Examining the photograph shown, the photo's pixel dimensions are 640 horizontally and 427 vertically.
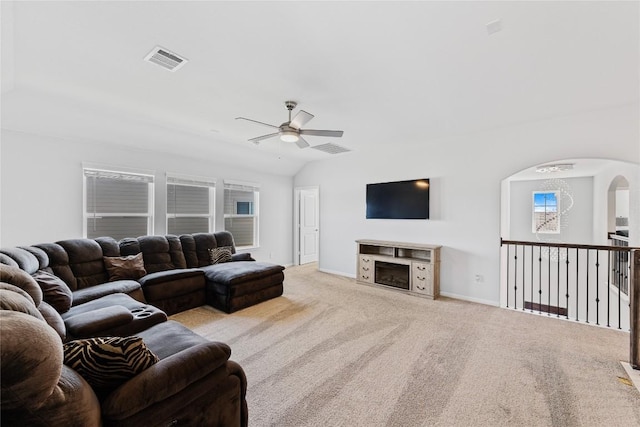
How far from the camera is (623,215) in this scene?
5164 millimetres

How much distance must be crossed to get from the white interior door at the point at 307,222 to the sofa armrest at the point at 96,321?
16.4 ft

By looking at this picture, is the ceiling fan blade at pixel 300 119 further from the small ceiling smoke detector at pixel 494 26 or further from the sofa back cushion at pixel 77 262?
the sofa back cushion at pixel 77 262

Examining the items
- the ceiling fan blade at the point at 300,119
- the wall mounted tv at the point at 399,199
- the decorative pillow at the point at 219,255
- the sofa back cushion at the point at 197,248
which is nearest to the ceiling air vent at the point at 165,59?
the ceiling fan blade at the point at 300,119

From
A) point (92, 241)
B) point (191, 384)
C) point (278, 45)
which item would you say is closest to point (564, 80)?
point (278, 45)

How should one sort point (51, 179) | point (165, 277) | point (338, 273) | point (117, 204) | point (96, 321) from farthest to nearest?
point (338, 273), point (117, 204), point (51, 179), point (165, 277), point (96, 321)

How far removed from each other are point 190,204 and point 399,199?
404cm

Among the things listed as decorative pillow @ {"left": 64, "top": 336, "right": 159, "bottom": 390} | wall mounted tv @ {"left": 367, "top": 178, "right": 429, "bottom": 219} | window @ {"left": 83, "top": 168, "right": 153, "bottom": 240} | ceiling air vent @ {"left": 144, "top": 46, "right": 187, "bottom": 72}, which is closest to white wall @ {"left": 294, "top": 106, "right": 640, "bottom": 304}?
wall mounted tv @ {"left": 367, "top": 178, "right": 429, "bottom": 219}

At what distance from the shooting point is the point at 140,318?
7.30ft

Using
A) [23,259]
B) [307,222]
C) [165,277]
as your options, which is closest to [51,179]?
[23,259]

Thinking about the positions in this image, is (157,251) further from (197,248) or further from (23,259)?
(23,259)

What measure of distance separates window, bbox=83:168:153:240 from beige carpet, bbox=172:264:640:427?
2002mm

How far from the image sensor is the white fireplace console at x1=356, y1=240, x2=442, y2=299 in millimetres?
4391

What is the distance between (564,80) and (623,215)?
4535 mm

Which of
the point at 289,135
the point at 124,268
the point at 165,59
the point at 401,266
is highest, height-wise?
the point at 165,59
